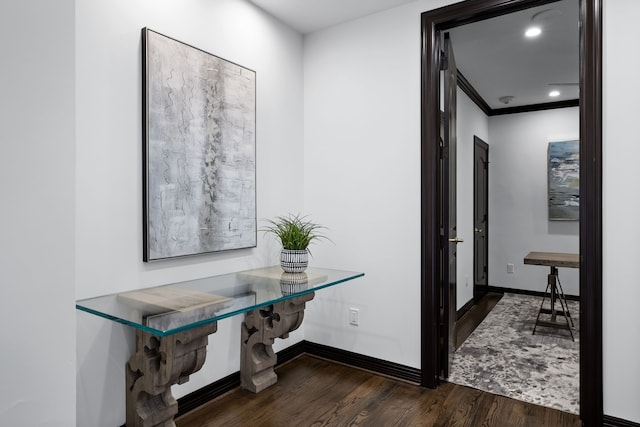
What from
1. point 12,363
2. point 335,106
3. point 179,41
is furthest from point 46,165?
point 335,106

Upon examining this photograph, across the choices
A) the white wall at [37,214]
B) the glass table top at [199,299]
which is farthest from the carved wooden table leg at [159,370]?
the white wall at [37,214]

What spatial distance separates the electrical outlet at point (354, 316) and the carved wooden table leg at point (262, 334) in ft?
1.62

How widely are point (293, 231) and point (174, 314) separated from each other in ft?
3.52

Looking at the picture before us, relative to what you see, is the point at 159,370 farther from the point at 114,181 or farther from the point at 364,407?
Answer: the point at 364,407

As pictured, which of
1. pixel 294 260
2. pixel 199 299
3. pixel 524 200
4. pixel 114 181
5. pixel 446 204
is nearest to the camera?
pixel 199 299

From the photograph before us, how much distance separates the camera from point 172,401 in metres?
2.01

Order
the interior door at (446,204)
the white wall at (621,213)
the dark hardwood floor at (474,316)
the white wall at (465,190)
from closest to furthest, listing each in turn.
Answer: the white wall at (621,213) < the interior door at (446,204) < the dark hardwood floor at (474,316) < the white wall at (465,190)

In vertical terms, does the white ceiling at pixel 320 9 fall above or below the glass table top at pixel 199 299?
above

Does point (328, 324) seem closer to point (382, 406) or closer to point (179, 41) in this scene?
point (382, 406)

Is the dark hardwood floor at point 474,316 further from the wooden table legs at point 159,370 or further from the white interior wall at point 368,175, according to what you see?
Answer: the wooden table legs at point 159,370

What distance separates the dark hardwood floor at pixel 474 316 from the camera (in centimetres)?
377

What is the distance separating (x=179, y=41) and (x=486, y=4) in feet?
5.84

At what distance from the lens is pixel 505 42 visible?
3396mm

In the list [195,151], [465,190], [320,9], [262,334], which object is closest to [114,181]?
[195,151]
